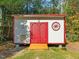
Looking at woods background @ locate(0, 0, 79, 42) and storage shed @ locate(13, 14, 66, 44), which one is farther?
woods background @ locate(0, 0, 79, 42)

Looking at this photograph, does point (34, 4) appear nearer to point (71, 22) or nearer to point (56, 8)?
point (56, 8)

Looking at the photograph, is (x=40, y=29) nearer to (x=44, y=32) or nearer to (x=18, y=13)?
(x=44, y=32)

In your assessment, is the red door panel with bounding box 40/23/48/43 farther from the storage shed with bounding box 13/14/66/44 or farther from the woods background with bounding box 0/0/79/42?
the woods background with bounding box 0/0/79/42

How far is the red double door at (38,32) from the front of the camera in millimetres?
28672

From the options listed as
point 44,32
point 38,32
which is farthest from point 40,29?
point 44,32

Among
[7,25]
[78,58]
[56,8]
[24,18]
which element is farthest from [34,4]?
[78,58]

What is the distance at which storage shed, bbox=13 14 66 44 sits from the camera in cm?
2875

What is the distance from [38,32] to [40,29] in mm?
364

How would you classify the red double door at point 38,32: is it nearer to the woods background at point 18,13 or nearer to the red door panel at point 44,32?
the red door panel at point 44,32

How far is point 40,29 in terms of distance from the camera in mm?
28781

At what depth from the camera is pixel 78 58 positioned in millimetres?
20781

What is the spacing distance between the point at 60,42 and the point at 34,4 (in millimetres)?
14983

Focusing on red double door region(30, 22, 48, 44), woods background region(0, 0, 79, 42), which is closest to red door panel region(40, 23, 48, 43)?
red double door region(30, 22, 48, 44)

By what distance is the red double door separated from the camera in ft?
94.1
